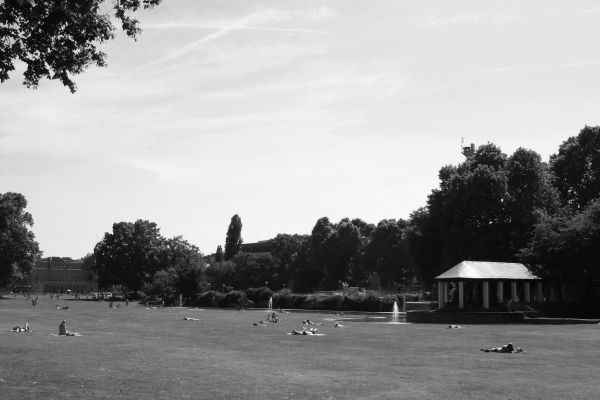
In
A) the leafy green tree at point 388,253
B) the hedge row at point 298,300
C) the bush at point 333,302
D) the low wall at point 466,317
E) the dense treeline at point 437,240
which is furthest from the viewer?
the leafy green tree at point 388,253

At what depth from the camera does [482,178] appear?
2756 inches

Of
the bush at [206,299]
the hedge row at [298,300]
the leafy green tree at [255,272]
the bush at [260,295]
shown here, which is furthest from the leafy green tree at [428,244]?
the leafy green tree at [255,272]

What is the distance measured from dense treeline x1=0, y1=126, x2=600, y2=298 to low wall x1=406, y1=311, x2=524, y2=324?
9075 millimetres

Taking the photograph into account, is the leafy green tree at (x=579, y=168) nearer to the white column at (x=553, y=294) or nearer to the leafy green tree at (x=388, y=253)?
the white column at (x=553, y=294)

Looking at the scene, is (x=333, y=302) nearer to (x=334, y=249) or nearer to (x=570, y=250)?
(x=570, y=250)

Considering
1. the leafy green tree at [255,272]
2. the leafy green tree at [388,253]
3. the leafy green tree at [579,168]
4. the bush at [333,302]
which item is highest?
the leafy green tree at [579,168]

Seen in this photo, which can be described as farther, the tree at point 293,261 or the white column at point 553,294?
the tree at point 293,261

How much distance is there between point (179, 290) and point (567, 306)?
2501 inches

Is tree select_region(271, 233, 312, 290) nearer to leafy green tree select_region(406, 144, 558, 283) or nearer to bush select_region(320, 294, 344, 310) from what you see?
bush select_region(320, 294, 344, 310)

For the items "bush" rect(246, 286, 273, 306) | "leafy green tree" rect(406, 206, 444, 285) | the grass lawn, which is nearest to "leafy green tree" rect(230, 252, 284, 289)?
"bush" rect(246, 286, 273, 306)

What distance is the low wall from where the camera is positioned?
5109 centimetres

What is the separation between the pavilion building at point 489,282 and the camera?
57.8 meters

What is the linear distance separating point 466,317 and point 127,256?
96.0 meters

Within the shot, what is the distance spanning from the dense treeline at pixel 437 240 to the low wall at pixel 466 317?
29.8 ft
